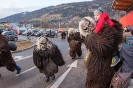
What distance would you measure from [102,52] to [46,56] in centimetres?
338

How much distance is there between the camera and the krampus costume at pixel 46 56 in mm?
6828

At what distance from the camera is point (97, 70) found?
389 centimetres

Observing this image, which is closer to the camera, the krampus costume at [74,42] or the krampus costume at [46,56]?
the krampus costume at [46,56]

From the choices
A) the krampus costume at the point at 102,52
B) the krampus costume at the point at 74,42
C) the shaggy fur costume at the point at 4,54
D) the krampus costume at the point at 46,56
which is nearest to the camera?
the krampus costume at the point at 102,52

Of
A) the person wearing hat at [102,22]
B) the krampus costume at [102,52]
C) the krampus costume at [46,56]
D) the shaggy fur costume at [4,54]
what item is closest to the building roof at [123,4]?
the krampus costume at [46,56]

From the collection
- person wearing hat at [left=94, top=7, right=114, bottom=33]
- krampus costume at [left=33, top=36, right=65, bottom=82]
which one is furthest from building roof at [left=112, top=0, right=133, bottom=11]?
person wearing hat at [left=94, top=7, right=114, bottom=33]

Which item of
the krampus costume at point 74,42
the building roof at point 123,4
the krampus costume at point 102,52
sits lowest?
the krampus costume at point 74,42

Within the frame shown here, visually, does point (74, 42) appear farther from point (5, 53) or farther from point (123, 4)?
point (123, 4)

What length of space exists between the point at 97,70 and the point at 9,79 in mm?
4948

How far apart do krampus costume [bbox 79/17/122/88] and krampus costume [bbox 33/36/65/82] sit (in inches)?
116

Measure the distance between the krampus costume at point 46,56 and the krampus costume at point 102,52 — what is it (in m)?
2.94

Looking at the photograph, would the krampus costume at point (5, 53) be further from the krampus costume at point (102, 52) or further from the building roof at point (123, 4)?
the building roof at point (123, 4)

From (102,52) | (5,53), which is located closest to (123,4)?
(5,53)

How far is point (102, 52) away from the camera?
12.3ft
